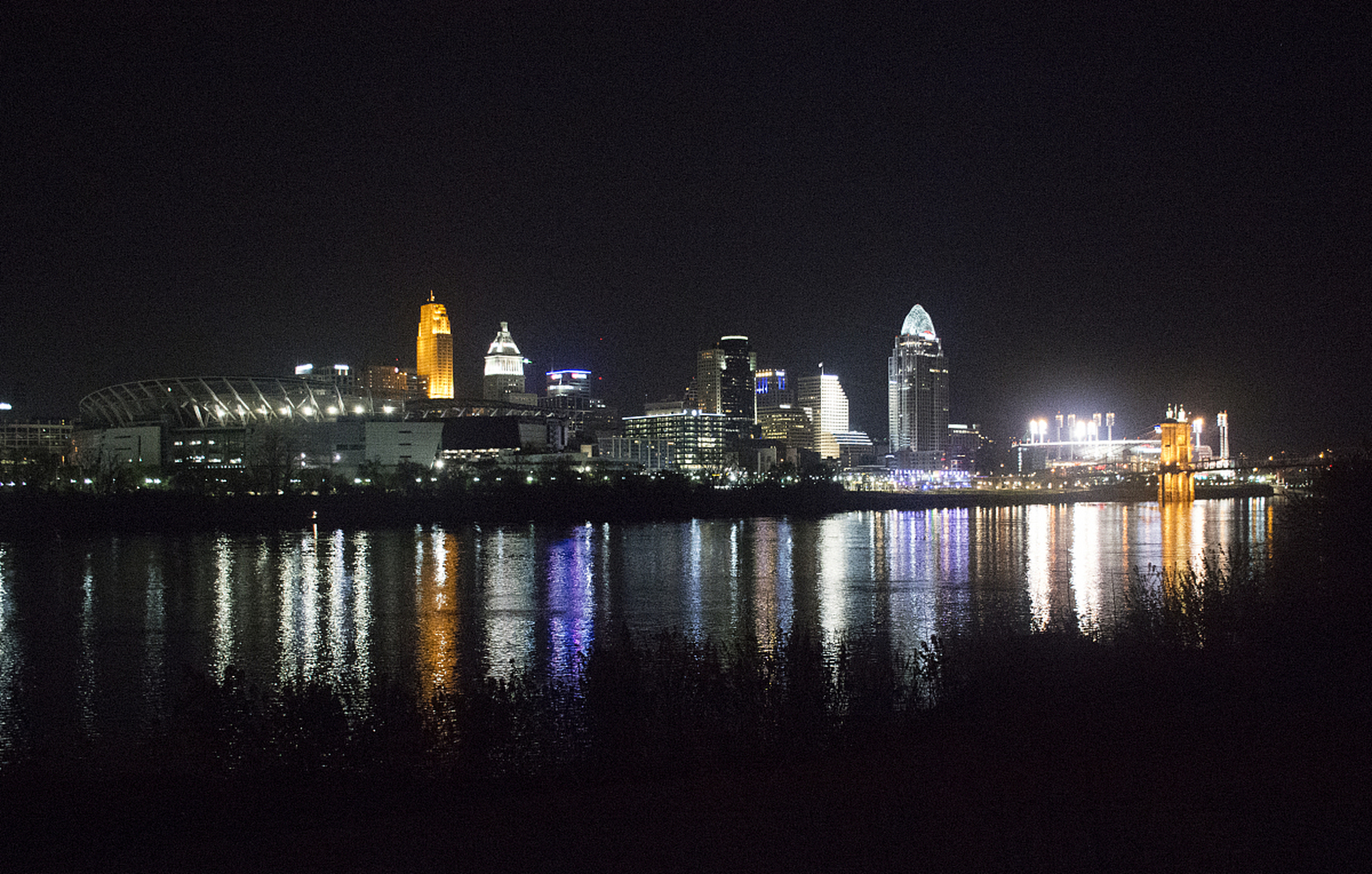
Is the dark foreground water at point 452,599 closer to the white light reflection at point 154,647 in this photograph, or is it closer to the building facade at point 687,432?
the white light reflection at point 154,647

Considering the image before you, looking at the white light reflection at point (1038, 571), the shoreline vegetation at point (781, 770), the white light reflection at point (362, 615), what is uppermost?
the shoreline vegetation at point (781, 770)

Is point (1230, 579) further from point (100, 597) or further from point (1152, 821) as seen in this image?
point (100, 597)

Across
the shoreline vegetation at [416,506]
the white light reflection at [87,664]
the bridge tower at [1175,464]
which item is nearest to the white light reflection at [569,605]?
the white light reflection at [87,664]

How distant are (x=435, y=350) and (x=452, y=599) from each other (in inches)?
6351

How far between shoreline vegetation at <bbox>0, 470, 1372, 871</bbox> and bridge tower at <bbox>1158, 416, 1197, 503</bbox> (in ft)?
335

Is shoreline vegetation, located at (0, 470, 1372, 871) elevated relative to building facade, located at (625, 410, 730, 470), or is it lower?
lower

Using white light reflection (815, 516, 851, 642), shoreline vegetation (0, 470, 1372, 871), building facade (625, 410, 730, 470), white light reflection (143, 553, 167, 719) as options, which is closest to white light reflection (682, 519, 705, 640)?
white light reflection (815, 516, 851, 642)

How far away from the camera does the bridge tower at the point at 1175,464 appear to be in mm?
105500

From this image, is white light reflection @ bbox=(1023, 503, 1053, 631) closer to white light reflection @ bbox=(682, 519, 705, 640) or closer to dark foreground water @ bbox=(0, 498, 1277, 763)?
dark foreground water @ bbox=(0, 498, 1277, 763)

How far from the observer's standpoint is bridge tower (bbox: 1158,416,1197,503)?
105500 mm

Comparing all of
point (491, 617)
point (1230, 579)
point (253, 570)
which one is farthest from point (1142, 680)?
point (253, 570)

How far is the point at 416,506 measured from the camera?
59562mm

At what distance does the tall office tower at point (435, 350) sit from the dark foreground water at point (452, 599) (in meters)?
134

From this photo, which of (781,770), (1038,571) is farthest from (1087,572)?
(781,770)
